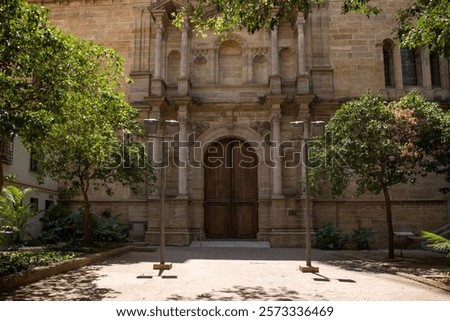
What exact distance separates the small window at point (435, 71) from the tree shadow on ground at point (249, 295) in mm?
16206

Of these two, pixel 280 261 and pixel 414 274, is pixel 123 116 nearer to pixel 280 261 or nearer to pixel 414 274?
pixel 280 261

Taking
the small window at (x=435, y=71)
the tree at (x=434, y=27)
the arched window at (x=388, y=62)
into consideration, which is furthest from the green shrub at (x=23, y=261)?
the small window at (x=435, y=71)

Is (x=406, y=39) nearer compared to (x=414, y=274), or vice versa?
(x=406, y=39)

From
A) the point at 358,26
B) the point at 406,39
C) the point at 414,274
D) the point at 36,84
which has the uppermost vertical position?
the point at 358,26

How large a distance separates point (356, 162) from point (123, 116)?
7130 millimetres

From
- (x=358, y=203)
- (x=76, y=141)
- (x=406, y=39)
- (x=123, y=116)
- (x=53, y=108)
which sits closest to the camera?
(x=53, y=108)

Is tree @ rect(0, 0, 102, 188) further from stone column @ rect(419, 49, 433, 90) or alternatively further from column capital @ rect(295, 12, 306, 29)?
stone column @ rect(419, 49, 433, 90)

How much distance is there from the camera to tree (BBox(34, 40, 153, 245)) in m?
9.23

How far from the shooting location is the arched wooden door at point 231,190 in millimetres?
18734

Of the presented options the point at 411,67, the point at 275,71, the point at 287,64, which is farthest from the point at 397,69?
the point at 275,71

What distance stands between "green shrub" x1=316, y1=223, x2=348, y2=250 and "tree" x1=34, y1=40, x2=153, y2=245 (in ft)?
24.2

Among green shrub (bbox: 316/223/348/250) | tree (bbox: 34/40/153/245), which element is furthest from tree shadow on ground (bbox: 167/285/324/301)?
green shrub (bbox: 316/223/348/250)

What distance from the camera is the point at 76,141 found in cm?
1047

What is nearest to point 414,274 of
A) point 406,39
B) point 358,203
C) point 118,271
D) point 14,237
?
point 406,39
